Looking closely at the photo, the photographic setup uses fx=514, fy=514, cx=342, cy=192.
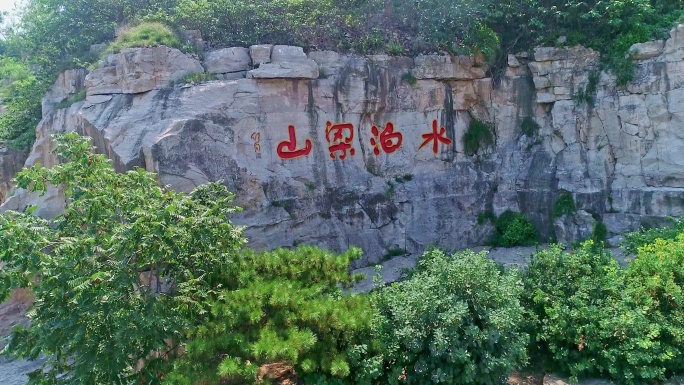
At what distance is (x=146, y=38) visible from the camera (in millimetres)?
7848

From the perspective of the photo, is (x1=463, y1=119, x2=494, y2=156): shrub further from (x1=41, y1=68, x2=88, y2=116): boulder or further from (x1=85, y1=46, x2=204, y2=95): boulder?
(x1=41, y1=68, x2=88, y2=116): boulder

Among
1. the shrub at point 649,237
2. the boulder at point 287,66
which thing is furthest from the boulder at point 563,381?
the boulder at point 287,66

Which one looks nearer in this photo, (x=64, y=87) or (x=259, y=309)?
(x=259, y=309)

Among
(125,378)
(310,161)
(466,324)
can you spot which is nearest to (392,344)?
(466,324)

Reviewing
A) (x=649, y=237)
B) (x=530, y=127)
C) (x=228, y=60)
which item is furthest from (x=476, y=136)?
(x=228, y=60)

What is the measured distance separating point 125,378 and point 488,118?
25.5ft

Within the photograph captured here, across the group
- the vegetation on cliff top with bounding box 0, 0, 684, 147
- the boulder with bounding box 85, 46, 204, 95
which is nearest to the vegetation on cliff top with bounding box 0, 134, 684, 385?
the boulder with bounding box 85, 46, 204, 95

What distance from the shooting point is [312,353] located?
4.47 meters

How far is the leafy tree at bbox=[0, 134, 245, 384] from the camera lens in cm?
418

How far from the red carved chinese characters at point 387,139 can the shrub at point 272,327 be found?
4.44 meters

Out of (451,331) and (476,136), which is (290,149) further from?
(451,331)

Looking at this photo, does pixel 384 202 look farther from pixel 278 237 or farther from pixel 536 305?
pixel 536 305

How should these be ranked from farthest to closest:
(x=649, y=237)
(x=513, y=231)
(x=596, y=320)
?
(x=513, y=231) < (x=649, y=237) < (x=596, y=320)

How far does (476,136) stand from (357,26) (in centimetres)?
301
